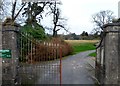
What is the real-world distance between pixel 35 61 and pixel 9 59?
1895 mm

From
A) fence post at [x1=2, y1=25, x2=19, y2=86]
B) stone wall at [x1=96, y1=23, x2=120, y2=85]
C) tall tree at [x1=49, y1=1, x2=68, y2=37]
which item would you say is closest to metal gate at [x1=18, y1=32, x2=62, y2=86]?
fence post at [x1=2, y1=25, x2=19, y2=86]

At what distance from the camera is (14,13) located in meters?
24.6

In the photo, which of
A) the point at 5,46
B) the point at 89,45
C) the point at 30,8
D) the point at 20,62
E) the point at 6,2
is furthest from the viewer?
the point at 89,45

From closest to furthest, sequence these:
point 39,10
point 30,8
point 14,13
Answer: point 14,13
point 30,8
point 39,10

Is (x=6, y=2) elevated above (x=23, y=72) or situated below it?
above

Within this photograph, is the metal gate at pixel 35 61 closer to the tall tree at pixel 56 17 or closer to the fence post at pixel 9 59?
the fence post at pixel 9 59

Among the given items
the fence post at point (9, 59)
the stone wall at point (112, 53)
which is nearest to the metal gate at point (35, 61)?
the fence post at point (9, 59)

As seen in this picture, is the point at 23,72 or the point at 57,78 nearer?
the point at 23,72

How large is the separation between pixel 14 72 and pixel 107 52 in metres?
3.20

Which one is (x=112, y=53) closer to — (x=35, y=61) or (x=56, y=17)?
(x=35, y=61)

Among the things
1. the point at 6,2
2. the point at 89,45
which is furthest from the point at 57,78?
the point at 89,45

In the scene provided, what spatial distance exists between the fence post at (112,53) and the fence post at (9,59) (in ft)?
10.2

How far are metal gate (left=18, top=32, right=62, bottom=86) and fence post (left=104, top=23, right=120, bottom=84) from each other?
1.79m

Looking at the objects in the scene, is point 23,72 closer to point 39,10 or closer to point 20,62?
point 20,62
